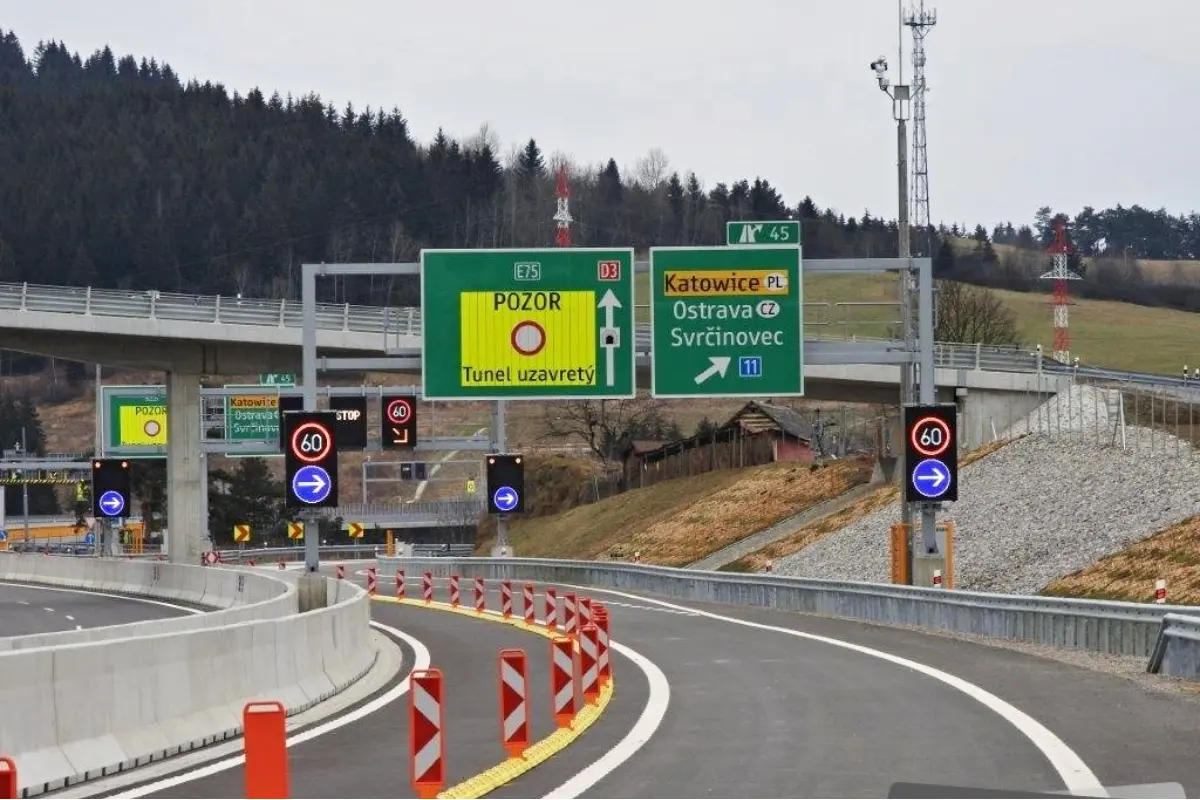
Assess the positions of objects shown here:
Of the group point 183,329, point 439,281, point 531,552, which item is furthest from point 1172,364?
point 439,281

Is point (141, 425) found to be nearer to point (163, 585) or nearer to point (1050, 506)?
point (163, 585)

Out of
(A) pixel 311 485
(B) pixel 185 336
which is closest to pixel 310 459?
(A) pixel 311 485

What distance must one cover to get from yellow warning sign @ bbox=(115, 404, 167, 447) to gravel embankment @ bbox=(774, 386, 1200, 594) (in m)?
27.3

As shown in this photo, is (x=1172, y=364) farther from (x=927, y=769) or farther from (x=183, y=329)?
(x=927, y=769)

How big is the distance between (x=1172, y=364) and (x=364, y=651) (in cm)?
9977

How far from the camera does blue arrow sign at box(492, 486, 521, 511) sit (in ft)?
174

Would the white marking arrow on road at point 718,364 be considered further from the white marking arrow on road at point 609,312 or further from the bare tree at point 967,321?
the bare tree at point 967,321

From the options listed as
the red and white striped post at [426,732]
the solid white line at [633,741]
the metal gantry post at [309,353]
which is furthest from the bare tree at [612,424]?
the red and white striped post at [426,732]

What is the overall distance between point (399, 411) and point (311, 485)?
83.8 ft

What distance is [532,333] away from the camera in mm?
37094

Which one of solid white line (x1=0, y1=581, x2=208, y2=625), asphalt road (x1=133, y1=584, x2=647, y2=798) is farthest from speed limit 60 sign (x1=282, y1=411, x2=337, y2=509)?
solid white line (x1=0, y1=581, x2=208, y2=625)

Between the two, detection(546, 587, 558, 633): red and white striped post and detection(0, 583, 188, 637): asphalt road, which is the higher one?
detection(546, 587, 558, 633): red and white striped post

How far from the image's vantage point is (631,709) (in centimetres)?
1905

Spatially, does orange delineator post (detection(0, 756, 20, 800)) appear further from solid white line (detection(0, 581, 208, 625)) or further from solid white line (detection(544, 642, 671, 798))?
solid white line (detection(0, 581, 208, 625))
